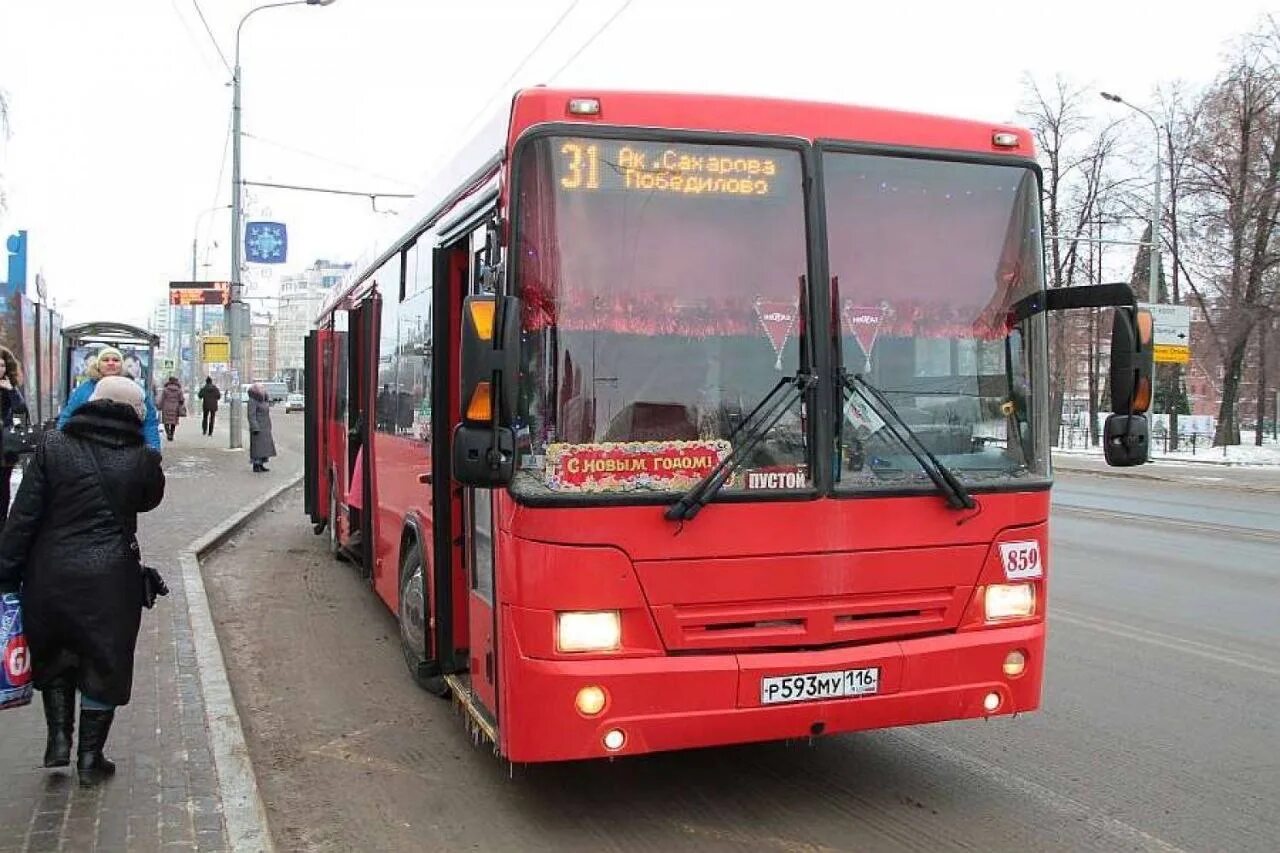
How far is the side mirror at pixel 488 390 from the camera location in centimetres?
393

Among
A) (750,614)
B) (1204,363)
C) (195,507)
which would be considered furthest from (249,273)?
(750,614)

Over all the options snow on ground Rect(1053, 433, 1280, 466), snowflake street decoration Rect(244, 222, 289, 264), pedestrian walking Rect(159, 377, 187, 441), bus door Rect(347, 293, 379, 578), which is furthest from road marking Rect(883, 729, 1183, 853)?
snow on ground Rect(1053, 433, 1280, 466)

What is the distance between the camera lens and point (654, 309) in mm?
4328

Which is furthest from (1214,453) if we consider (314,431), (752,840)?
(752,840)

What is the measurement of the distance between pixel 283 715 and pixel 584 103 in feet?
12.6

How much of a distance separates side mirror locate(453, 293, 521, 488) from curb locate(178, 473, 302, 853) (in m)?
1.64

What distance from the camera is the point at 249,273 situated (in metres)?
42.3

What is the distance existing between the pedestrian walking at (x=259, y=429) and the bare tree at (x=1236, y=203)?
31.9 meters

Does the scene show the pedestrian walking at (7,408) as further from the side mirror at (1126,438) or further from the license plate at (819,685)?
the side mirror at (1126,438)

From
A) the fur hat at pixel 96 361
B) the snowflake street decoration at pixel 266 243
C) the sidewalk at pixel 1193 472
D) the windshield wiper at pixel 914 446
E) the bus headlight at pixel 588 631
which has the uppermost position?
the snowflake street decoration at pixel 266 243

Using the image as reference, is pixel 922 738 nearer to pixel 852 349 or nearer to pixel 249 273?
pixel 852 349

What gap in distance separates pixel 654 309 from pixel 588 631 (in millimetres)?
1257

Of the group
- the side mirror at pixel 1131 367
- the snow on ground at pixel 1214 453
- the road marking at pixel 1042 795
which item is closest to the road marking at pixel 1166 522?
the road marking at pixel 1042 795

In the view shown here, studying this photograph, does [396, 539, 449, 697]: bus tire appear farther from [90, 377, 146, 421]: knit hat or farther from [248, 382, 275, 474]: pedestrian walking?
[248, 382, 275, 474]: pedestrian walking
